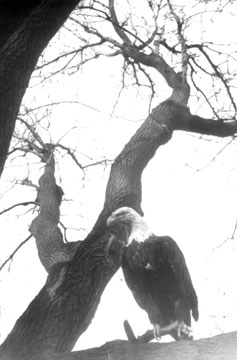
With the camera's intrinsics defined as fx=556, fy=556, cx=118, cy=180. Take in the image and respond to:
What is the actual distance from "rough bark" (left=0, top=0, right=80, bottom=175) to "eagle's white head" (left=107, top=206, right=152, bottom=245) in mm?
1189

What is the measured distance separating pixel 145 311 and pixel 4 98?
5.21ft

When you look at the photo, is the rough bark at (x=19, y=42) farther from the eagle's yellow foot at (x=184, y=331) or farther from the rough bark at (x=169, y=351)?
the eagle's yellow foot at (x=184, y=331)

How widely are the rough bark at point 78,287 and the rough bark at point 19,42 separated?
0.97 m

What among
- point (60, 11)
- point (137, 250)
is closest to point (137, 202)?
point (137, 250)

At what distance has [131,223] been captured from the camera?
321 cm

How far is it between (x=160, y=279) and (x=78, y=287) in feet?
1.50

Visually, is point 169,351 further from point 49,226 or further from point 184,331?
point 49,226

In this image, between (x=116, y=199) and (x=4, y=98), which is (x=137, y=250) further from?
(x=4, y=98)

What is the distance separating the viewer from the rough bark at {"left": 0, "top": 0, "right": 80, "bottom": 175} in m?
2.18

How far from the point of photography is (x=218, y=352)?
185 centimetres

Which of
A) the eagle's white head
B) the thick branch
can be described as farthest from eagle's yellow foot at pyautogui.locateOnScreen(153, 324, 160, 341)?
the thick branch

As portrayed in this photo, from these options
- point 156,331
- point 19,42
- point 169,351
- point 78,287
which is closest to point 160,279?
point 156,331

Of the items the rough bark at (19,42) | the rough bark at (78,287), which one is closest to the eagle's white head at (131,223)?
the rough bark at (78,287)

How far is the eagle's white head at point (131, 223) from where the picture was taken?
315 cm
